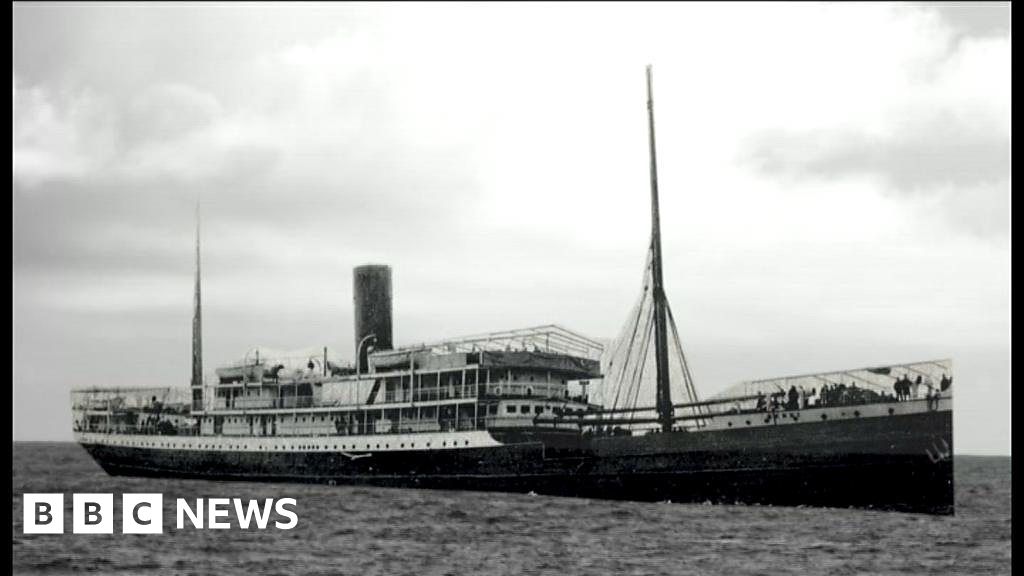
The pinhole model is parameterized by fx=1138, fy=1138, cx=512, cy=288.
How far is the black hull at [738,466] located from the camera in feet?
97.8

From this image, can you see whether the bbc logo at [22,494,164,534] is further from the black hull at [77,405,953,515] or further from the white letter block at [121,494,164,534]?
the black hull at [77,405,953,515]

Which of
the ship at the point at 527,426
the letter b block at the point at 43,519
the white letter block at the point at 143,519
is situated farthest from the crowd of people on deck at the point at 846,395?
the letter b block at the point at 43,519

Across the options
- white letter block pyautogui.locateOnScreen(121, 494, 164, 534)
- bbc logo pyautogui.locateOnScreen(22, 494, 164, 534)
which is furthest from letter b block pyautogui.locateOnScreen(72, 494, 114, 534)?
white letter block pyautogui.locateOnScreen(121, 494, 164, 534)

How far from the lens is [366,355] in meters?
44.6

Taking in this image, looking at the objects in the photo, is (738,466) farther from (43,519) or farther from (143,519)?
(43,519)

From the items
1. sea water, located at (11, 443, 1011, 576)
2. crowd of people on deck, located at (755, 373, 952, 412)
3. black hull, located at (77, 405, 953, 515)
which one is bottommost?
sea water, located at (11, 443, 1011, 576)

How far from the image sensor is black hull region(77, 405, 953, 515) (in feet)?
97.8

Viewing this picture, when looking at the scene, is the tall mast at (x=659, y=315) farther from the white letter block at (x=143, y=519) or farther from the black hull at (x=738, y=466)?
the white letter block at (x=143, y=519)

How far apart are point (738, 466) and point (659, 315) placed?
196 inches

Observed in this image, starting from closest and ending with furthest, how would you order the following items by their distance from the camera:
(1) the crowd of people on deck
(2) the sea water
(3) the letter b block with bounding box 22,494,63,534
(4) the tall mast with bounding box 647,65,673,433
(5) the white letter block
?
(2) the sea water, (3) the letter b block with bounding box 22,494,63,534, (5) the white letter block, (1) the crowd of people on deck, (4) the tall mast with bounding box 647,65,673,433

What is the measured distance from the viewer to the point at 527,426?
36469 millimetres

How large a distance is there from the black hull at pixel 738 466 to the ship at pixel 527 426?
43 millimetres

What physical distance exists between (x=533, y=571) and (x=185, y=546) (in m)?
8.00

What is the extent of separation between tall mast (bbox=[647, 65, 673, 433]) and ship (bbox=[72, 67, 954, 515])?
0.16ft
